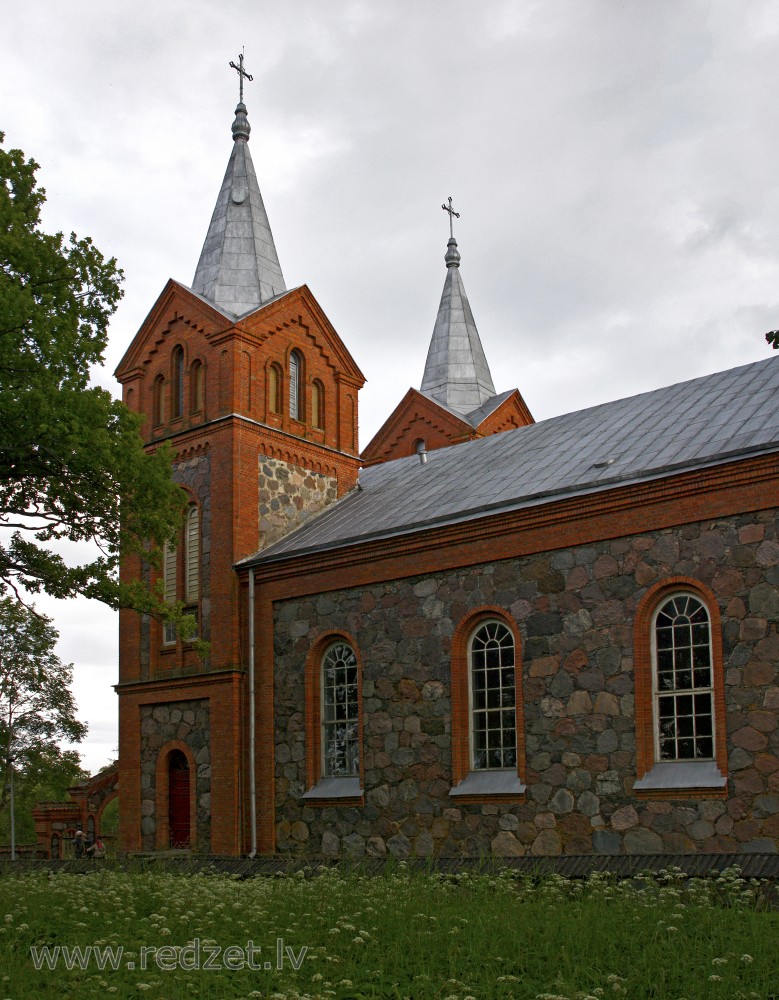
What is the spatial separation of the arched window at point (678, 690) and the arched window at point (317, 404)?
33.6 ft

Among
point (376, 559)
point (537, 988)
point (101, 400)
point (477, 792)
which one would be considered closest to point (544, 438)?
point (376, 559)

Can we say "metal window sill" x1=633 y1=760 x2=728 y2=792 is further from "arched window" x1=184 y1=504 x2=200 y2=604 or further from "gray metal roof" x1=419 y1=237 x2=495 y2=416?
"gray metal roof" x1=419 y1=237 x2=495 y2=416

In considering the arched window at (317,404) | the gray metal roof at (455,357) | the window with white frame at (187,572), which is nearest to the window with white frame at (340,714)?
the window with white frame at (187,572)

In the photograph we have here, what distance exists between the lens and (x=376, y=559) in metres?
18.4

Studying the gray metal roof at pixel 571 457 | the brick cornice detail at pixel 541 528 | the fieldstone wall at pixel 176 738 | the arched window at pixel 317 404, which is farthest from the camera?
Answer: the arched window at pixel 317 404

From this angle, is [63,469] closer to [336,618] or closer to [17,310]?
[17,310]

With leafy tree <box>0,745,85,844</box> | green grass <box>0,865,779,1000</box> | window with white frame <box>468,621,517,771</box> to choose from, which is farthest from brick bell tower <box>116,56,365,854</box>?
leafy tree <box>0,745,85,844</box>

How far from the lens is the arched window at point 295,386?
23000mm

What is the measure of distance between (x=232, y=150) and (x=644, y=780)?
17.3m

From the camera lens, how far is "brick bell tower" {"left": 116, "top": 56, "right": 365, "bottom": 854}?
20.2 m

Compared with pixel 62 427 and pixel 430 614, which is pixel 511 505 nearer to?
pixel 430 614

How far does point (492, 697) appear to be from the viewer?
16.7 m

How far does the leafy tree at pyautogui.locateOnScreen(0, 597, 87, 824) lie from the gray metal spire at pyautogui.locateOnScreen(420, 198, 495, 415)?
13.7 metres

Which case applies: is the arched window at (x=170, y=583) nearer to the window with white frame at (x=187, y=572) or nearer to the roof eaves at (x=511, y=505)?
the window with white frame at (x=187, y=572)
